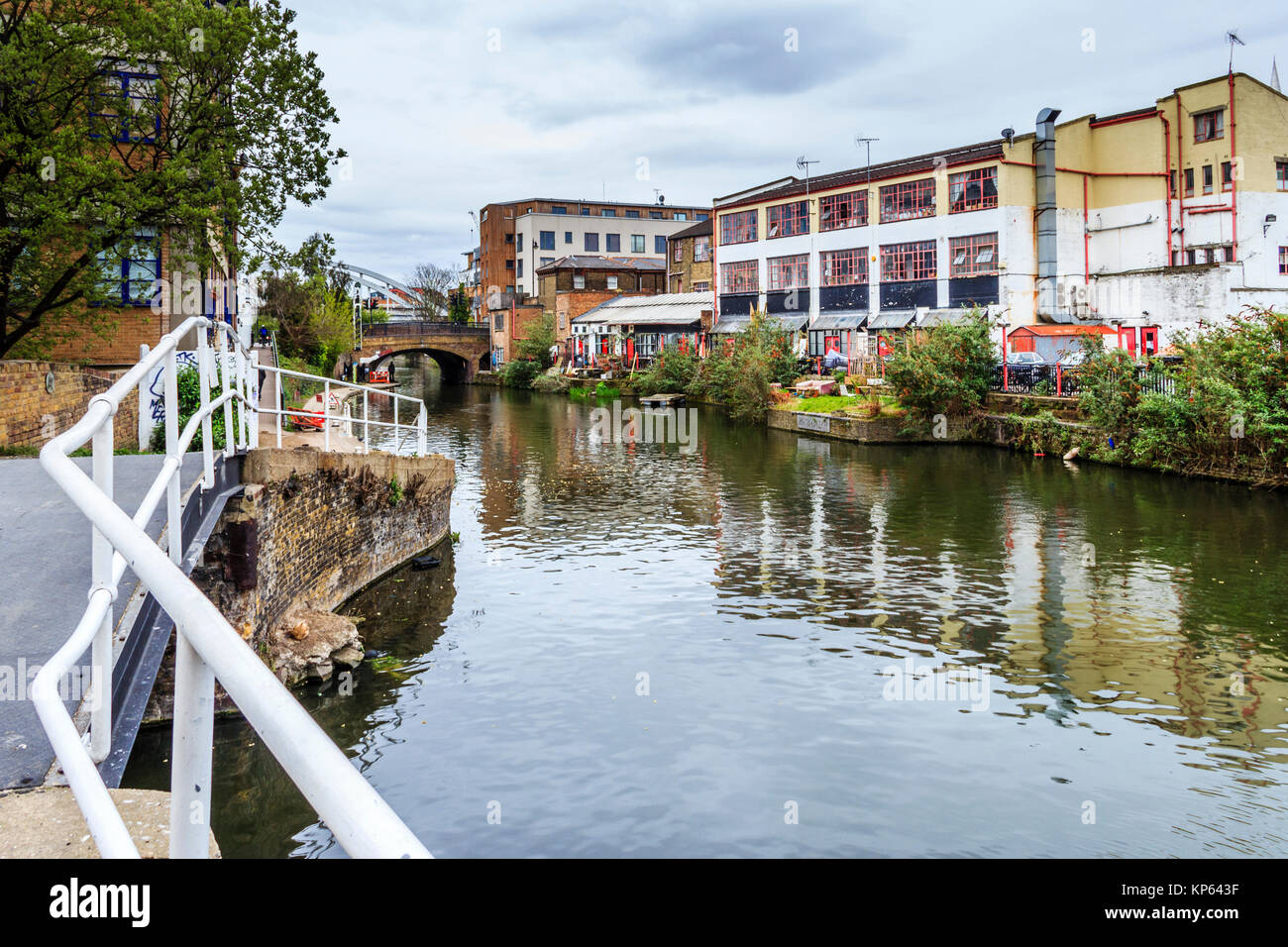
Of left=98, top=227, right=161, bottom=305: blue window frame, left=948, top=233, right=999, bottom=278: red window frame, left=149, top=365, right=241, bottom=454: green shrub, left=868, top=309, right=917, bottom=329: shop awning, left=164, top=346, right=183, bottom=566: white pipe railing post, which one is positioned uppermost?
left=948, top=233, right=999, bottom=278: red window frame

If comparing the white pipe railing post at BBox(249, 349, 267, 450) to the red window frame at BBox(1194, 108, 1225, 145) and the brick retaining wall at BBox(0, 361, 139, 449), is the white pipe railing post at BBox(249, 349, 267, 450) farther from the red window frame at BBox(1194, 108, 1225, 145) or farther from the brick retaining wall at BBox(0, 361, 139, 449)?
the red window frame at BBox(1194, 108, 1225, 145)

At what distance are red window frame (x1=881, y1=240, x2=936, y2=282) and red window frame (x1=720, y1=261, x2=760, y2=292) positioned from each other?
9620mm

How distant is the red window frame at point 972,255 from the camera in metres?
45.8

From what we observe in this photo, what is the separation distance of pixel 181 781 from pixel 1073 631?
13209 mm

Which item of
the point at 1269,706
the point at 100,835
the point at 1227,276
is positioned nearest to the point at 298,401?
the point at 1269,706

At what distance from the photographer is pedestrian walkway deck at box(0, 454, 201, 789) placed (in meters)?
4.29

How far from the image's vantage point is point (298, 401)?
32.9m

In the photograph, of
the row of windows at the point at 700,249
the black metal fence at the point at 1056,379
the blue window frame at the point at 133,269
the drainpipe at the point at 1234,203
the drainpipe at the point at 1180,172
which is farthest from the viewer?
the row of windows at the point at 700,249

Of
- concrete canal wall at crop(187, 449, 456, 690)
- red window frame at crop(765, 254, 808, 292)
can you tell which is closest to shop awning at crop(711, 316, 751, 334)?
red window frame at crop(765, 254, 808, 292)

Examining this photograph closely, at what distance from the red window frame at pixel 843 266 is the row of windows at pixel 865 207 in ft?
4.35

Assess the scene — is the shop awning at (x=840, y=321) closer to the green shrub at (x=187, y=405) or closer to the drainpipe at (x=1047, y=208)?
the drainpipe at (x=1047, y=208)

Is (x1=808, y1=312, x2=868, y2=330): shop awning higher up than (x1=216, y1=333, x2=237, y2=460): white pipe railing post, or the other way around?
(x1=808, y1=312, x2=868, y2=330): shop awning

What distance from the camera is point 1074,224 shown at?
46.1m

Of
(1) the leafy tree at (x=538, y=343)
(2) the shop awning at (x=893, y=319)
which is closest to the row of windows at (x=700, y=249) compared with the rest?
(1) the leafy tree at (x=538, y=343)
